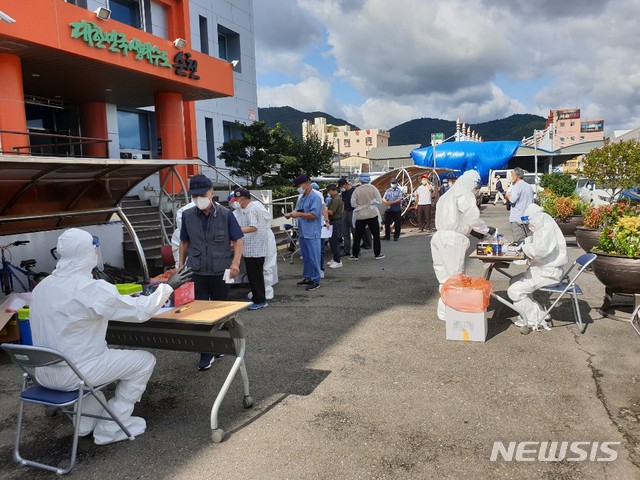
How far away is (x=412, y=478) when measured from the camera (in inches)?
113

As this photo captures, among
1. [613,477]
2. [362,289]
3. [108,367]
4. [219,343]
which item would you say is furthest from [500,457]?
[362,289]

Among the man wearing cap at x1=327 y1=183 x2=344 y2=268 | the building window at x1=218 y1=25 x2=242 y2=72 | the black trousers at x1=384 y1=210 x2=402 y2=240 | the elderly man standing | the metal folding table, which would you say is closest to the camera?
the metal folding table

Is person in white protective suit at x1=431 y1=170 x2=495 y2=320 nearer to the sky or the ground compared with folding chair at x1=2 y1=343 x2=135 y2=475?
nearer to the sky

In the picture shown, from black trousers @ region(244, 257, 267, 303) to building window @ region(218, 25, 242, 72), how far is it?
1638cm

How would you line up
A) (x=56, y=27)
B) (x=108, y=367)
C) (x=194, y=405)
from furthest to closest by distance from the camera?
(x=56, y=27), (x=194, y=405), (x=108, y=367)

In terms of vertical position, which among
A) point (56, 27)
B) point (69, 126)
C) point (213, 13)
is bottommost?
point (69, 126)

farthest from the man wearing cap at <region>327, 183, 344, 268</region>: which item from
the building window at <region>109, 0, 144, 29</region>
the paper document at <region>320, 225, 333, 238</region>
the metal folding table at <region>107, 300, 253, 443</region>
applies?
the building window at <region>109, 0, 144, 29</region>

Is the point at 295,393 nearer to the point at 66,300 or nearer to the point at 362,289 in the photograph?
the point at 66,300

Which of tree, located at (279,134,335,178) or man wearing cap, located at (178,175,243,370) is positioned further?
tree, located at (279,134,335,178)

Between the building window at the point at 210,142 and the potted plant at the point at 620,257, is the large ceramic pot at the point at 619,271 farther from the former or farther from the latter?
the building window at the point at 210,142

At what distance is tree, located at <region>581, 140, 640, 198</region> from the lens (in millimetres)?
9852

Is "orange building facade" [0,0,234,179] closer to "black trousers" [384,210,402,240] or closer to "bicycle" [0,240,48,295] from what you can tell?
"bicycle" [0,240,48,295]

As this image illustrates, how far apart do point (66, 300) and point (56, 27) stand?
927 cm

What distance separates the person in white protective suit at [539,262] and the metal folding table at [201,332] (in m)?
3.36
